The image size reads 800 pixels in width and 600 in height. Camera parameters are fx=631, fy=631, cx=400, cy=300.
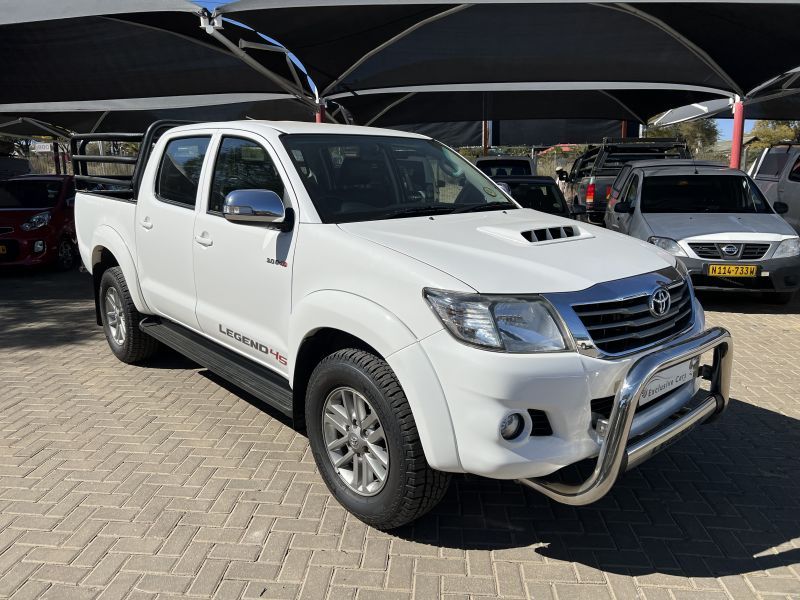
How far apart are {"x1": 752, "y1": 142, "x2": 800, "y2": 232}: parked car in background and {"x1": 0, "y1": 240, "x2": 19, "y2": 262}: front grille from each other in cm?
1256

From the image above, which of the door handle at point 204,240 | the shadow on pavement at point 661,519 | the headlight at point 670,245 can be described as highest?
the door handle at point 204,240

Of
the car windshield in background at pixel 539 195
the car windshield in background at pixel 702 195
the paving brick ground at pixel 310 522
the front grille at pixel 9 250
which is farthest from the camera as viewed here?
the front grille at pixel 9 250

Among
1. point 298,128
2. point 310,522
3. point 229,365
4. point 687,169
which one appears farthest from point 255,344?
point 687,169

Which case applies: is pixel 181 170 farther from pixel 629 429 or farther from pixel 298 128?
pixel 629 429

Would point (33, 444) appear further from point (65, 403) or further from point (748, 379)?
point (748, 379)

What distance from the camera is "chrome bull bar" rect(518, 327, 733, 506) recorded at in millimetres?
2482

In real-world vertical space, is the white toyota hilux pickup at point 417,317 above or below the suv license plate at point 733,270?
above

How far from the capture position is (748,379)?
5.23 m

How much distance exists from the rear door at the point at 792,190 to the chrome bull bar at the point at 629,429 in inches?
387

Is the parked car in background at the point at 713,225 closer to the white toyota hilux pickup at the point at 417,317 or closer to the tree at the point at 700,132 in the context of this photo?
the white toyota hilux pickup at the point at 417,317

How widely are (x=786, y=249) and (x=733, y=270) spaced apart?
0.69 m

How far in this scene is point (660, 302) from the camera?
2893 millimetres

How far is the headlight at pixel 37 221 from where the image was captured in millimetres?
10078

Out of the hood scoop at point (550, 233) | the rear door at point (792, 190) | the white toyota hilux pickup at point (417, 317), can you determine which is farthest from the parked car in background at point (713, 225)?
the hood scoop at point (550, 233)
